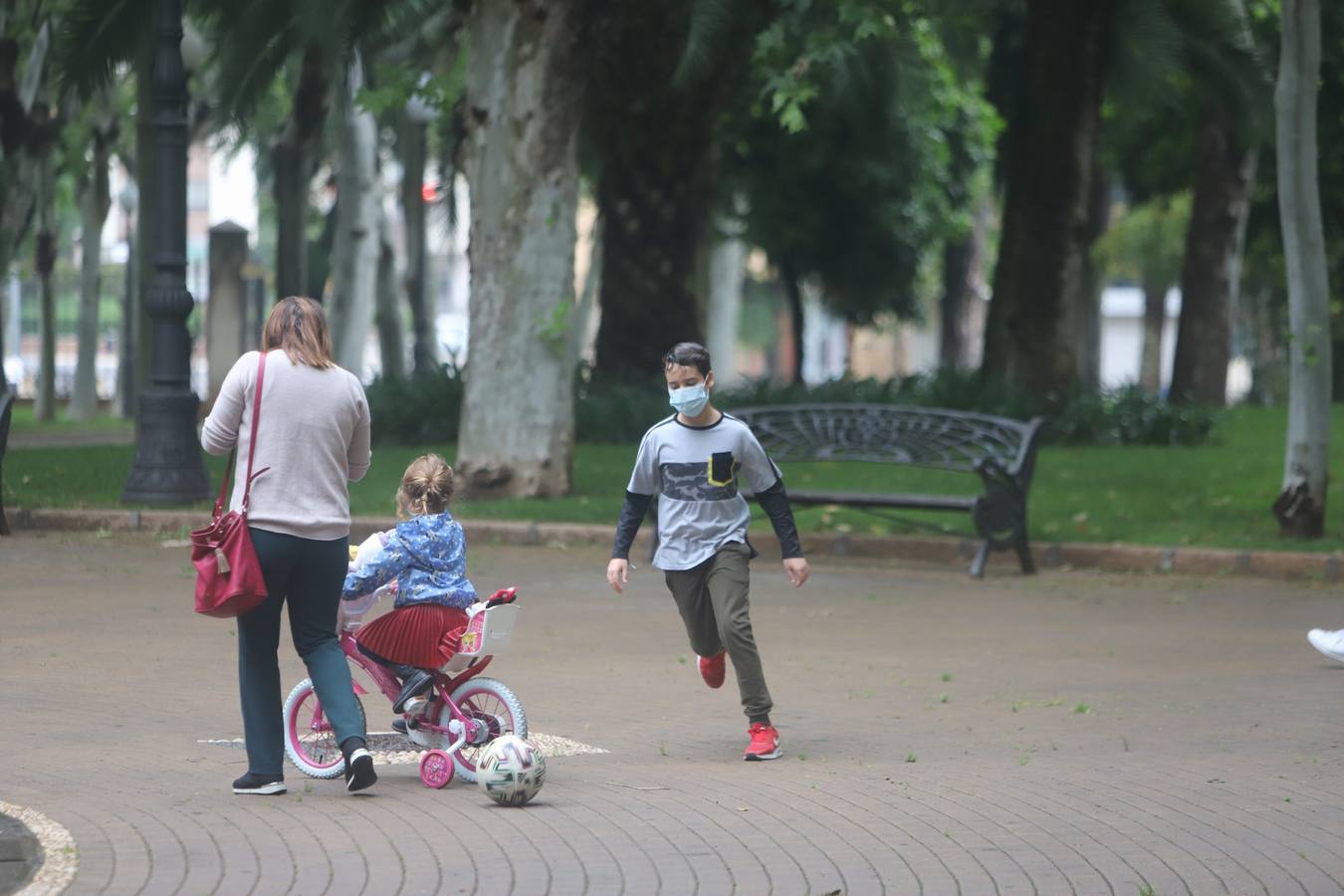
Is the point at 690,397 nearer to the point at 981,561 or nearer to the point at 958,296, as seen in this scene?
the point at 981,561

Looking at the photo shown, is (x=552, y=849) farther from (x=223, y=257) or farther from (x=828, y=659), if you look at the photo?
(x=223, y=257)

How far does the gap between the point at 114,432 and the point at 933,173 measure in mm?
14944

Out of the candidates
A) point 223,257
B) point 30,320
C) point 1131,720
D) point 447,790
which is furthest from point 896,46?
point 30,320

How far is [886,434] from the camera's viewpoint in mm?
15195

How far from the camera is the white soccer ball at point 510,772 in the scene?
6234mm

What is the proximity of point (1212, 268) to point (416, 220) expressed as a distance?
13.5 metres

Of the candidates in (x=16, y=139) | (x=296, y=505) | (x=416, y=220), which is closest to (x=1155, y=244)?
(x=416, y=220)

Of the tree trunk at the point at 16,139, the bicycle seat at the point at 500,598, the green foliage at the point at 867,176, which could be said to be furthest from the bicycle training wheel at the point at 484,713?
the green foliage at the point at 867,176

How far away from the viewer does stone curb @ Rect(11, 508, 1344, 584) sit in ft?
44.7

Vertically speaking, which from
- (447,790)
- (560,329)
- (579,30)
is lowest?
(447,790)

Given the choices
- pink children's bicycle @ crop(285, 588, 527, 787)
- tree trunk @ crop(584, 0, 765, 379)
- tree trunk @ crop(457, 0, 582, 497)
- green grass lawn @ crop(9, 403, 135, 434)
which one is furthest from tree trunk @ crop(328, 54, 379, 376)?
pink children's bicycle @ crop(285, 588, 527, 787)

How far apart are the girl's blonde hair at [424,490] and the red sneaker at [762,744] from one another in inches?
59.1

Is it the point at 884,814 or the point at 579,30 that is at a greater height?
the point at 579,30

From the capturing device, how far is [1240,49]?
74.5ft
